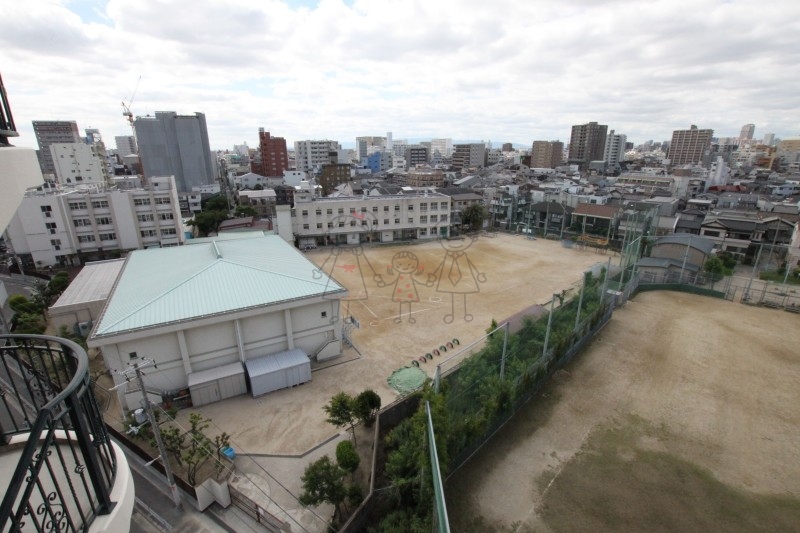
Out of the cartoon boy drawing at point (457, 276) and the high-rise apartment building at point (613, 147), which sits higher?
the high-rise apartment building at point (613, 147)

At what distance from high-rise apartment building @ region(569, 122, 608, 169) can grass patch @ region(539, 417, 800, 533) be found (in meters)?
81.2

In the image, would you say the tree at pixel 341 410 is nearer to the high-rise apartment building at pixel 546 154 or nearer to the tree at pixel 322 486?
the tree at pixel 322 486

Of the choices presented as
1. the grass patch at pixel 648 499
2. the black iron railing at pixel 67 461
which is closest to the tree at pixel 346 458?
the grass patch at pixel 648 499

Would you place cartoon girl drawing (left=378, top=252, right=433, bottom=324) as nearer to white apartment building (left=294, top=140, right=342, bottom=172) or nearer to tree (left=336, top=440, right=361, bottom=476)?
tree (left=336, top=440, right=361, bottom=476)

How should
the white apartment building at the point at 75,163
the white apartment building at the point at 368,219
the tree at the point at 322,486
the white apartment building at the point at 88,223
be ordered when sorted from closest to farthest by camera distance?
the tree at the point at 322,486 < the white apartment building at the point at 88,223 < the white apartment building at the point at 368,219 < the white apartment building at the point at 75,163

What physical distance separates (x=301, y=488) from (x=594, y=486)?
6.21 meters

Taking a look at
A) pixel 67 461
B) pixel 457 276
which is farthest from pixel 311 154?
pixel 67 461

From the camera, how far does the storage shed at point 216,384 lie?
1038 centimetres

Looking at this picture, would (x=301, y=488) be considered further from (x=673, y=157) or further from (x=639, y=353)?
(x=673, y=157)

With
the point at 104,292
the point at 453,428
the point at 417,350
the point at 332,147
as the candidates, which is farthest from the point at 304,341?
the point at 332,147

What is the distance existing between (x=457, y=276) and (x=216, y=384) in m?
14.2

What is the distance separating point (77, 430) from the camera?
6.66 feet

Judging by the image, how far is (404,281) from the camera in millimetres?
20797

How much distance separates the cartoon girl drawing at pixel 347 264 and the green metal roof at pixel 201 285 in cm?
54
